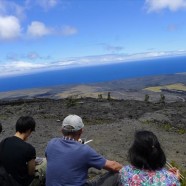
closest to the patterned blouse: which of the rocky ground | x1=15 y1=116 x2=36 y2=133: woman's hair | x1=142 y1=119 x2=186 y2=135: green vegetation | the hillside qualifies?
x1=15 y1=116 x2=36 y2=133: woman's hair

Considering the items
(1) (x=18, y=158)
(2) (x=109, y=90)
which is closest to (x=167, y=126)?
(1) (x=18, y=158)

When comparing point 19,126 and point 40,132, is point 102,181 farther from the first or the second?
point 40,132

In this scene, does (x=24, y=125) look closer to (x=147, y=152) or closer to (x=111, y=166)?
(x=111, y=166)

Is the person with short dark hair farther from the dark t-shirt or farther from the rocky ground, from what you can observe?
the rocky ground

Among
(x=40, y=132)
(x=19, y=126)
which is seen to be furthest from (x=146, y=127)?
(x=19, y=126)

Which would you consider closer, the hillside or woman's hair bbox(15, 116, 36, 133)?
woman's hair bbox(15, 116, 36, 133)

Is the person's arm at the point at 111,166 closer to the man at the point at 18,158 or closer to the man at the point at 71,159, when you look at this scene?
the man at the point at 71,159
